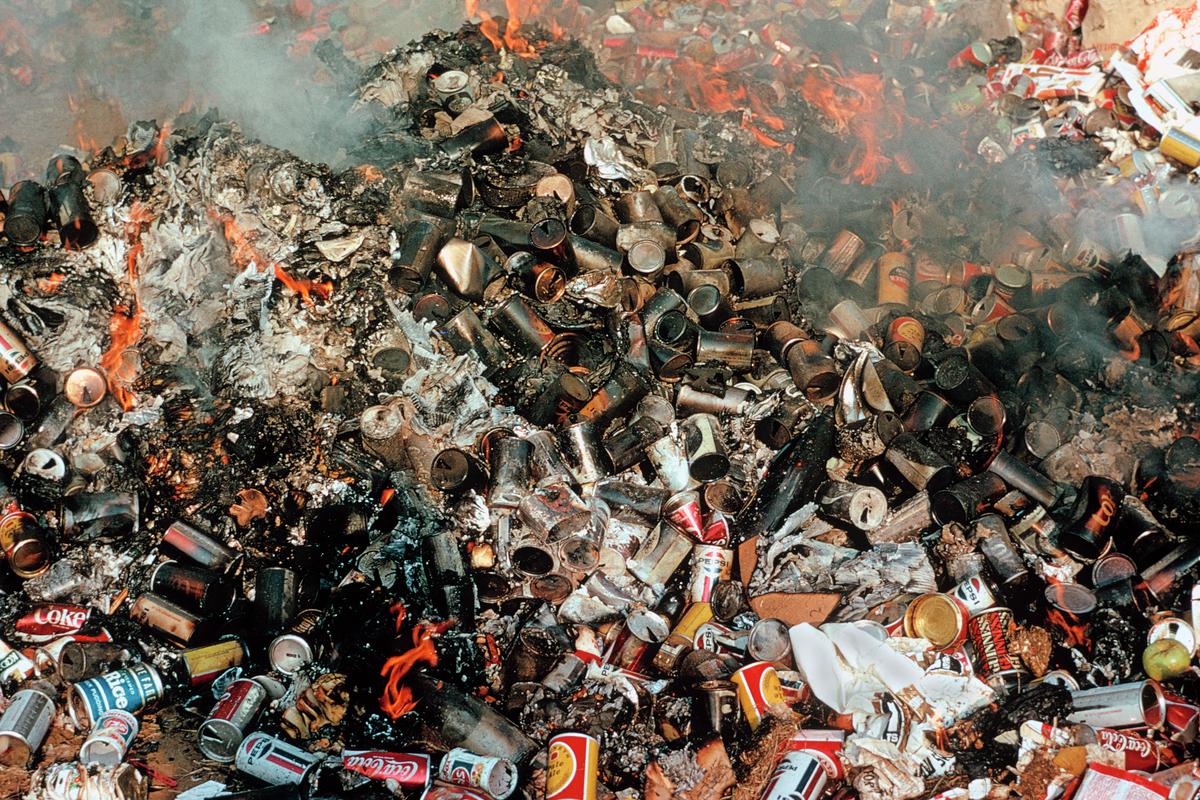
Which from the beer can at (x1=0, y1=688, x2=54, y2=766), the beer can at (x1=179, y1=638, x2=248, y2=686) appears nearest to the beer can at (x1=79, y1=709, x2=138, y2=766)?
the beer can at (x1=0, y1=688, x2=54, y2=766)

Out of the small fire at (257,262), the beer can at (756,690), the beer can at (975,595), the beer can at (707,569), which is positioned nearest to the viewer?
the beer can at (756,690)

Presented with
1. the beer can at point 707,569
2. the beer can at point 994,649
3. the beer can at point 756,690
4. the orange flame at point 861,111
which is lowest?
the beer can at point 994,649

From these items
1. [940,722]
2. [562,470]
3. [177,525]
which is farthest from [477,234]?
[940,722]

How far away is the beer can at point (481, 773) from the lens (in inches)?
121

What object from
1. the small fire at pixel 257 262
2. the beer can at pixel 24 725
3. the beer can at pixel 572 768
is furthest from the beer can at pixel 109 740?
the small fire at pixel 257 262

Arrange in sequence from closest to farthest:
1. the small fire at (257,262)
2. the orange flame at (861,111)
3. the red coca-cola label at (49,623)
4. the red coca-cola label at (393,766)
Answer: the red coca-cola label at (393,766) → the red coca-cola label at (49,623) → the small fire at (257,262) → the orange flame at (861,111)

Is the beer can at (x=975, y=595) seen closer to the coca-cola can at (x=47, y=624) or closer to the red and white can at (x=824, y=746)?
the red and white can at (x=824, y=746)

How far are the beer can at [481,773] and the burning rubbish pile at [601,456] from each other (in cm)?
2

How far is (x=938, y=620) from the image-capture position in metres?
3.57

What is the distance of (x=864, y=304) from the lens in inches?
205

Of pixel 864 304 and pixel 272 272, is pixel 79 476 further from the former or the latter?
pixel 864 304

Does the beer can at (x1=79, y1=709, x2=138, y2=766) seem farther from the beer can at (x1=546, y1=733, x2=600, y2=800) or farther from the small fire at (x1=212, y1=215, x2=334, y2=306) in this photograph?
the small fire at (x1=212, y1=215, x2=334, y2=306)

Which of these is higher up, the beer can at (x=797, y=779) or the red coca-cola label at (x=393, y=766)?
the red coca-cola label at (x=393, y=766)

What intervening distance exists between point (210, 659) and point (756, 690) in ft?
8.15
